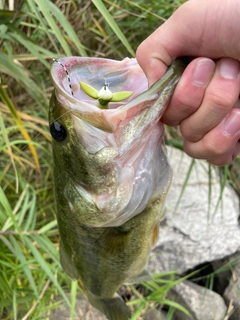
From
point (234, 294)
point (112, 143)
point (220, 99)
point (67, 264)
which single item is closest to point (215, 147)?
point (220, 99)

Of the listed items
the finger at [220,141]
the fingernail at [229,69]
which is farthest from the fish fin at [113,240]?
the fingernail at [229,69]

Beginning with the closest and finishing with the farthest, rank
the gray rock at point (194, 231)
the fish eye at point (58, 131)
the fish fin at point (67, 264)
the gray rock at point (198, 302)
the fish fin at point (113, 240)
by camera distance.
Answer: the fish eye at point (58, 131)
the fish fin at point (113, 240)
the fish fin at point (67, 264)
the gray rock at point (198, 302)
the gray rock at point (194, 231)

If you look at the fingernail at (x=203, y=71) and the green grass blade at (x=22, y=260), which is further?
the green grass blade at (x=22, y=260)

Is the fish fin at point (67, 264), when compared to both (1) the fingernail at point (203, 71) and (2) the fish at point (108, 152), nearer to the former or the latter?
(2) the fish at point (108, 152)

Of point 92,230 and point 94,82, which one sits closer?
point 94,82

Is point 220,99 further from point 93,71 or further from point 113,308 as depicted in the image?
point 113,308
